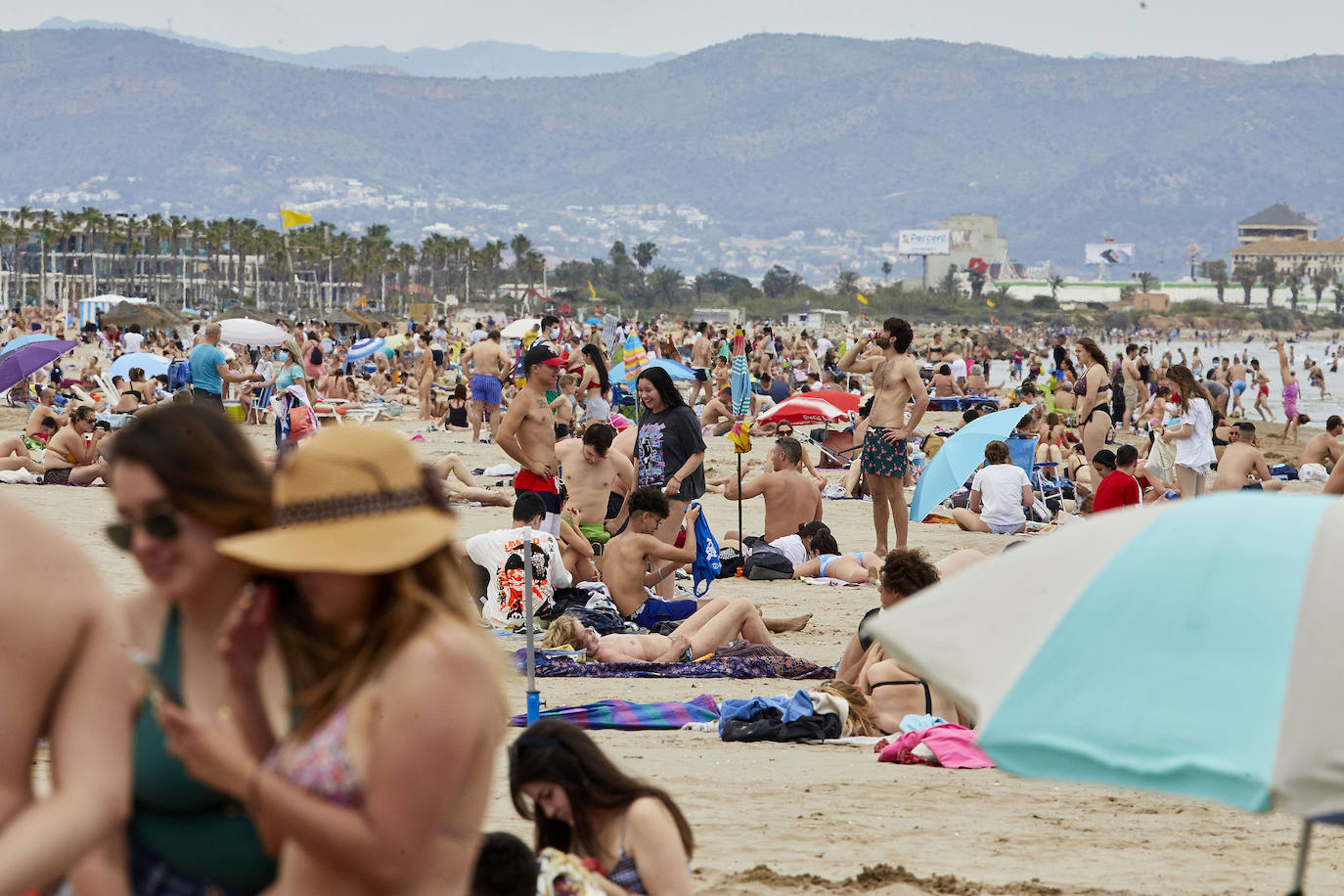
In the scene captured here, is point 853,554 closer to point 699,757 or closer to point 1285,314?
point 699,757

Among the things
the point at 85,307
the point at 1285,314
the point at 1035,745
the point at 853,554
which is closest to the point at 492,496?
the point at 853,554

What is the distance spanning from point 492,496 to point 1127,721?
35.0ft

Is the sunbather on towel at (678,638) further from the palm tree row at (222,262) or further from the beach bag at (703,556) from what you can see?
the palm tree row at (222,262)

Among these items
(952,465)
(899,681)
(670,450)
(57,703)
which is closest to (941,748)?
(899,681)

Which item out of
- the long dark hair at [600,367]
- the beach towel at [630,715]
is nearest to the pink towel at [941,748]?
the beach towel at [630,715]

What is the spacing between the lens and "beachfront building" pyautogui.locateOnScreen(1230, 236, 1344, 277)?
194 metres

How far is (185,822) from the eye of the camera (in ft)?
5.84

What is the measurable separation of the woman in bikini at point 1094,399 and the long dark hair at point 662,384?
18.4 feet

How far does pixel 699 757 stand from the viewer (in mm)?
5438

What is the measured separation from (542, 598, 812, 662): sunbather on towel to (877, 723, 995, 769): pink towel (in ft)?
4.92

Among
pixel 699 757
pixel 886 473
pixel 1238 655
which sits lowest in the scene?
pixel 699 757

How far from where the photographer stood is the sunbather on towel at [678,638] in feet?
22.8

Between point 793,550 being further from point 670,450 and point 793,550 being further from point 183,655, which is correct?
point 183,655

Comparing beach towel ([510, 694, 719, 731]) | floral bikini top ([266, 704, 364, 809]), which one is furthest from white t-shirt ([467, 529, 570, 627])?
floral bikini top ([266, 704, 364, 809])
